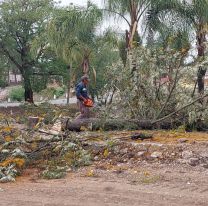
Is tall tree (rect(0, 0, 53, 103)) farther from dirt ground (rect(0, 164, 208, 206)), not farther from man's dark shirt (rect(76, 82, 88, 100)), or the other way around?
dirt ground (rect(0, 164, 208, 206))

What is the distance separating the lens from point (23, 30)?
2914 cm

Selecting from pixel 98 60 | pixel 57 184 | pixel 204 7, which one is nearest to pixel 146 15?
pixel 204 7

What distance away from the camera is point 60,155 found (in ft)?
28.4

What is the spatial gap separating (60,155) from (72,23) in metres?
8.37

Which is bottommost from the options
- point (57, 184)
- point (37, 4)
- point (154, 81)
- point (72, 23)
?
point (57, 184)

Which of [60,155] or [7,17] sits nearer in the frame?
[60,155]

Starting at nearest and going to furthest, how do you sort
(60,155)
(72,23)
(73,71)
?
(60,155) → (72,23) → (73,71)

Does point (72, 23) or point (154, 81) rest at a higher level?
point (72, 23)

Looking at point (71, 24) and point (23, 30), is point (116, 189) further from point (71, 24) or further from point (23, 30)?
point (23, 30)

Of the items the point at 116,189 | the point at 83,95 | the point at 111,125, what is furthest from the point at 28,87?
the point at 116,189

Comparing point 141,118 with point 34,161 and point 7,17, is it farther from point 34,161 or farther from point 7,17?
point 7,17

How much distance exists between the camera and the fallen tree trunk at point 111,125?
38.2ft

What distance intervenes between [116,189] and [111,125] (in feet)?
17.7

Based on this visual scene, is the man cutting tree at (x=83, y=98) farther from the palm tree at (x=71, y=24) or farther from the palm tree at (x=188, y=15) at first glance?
the palm tree at (x=188, y=15)
